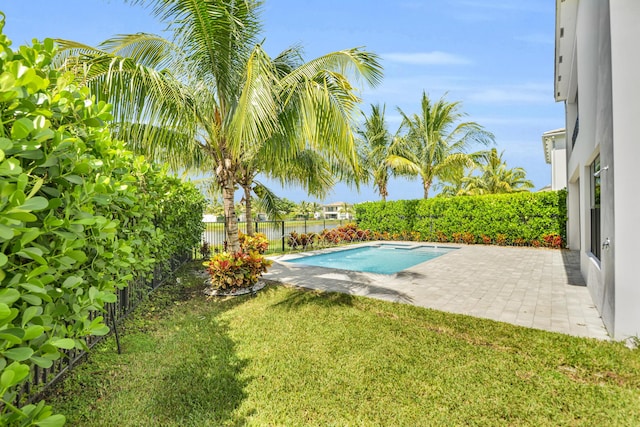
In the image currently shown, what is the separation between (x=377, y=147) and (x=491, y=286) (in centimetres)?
1455

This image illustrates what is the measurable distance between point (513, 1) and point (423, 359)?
30.9 feet

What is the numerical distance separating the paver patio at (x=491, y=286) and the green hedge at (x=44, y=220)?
5.35m

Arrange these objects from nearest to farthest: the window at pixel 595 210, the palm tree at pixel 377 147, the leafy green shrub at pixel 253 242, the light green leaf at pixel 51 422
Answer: the light green leaf at pixel 51 422 → the window at pixel 595 210 → the leafy green shrub at pixel 253 242 → the palm tree at pixel 377 147

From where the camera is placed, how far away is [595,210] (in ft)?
20.4

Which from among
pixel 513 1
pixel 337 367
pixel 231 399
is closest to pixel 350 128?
pixel 337 367

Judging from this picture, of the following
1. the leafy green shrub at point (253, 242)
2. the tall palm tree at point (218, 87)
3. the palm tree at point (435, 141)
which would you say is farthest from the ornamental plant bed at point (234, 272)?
the palm tree at point (435, 141)

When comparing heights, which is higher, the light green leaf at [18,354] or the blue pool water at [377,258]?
the light green leaf at [18,354]

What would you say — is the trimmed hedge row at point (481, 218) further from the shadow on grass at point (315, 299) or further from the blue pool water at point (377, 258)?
the shadow on grass at point (315, 299)

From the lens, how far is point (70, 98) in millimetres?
2176

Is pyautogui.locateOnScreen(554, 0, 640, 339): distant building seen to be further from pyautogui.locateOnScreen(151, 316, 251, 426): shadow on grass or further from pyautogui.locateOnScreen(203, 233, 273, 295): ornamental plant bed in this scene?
pyautogui.locateOnScreen(203, 233, 273, 295): ornamental plant bed

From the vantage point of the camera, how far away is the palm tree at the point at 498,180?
85.3ft

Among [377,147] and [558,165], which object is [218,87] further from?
[558,165]

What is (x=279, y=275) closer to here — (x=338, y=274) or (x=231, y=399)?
(x=338, y=274)

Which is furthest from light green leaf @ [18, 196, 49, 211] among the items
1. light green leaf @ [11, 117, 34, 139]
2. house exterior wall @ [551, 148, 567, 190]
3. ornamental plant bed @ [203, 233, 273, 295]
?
house exterior wall @ [551, 148, 567, 190]
